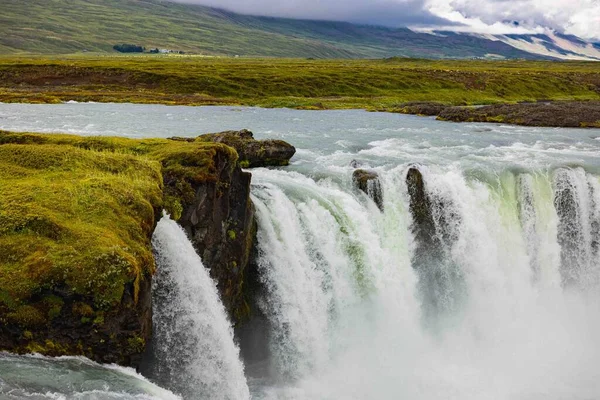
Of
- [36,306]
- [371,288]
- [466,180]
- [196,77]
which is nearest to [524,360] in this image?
[371,288]

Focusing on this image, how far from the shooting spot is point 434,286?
30391 mm

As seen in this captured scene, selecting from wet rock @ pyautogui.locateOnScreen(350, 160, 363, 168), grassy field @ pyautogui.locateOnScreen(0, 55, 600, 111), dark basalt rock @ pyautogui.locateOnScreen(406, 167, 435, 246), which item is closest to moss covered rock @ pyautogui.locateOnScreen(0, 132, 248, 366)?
dark basalt rock @ pyautogui.locateOnScreen(406, 167, 435, 246)

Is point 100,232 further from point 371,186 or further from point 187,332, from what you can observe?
point 371,186

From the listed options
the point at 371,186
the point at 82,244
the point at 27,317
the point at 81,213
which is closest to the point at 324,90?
the point at 371,186

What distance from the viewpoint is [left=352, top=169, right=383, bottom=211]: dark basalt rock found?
31.5 m

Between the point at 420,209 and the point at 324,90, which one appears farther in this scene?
the point at 324,90

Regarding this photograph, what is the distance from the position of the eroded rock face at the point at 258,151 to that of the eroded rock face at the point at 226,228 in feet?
37.4

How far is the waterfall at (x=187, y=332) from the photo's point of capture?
1766 cm

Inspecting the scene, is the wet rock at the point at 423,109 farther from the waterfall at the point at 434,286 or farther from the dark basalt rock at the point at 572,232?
the dark basalt rock at the point at 572,232

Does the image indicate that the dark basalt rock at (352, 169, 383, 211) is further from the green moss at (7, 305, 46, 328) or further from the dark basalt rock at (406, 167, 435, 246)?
the green moss at (7, 305, 46, 328)

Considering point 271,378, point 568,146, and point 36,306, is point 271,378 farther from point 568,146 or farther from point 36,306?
point 568,146

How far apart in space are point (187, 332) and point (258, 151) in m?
19.8

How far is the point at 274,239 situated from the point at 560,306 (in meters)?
18.1

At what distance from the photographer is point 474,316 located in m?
30.6
